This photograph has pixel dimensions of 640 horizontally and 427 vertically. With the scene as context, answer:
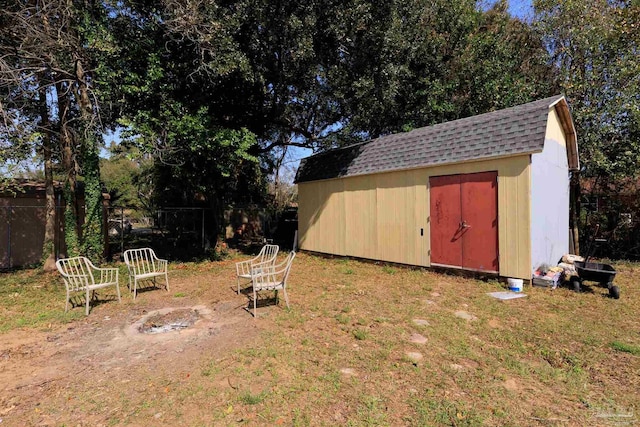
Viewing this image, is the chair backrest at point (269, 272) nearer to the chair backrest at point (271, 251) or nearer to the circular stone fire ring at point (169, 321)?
the chair backrest at point (271, 251)

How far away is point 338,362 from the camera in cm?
350

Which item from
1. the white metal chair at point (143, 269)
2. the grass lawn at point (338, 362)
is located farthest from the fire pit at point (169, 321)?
the white metal chair at point (143, 269)

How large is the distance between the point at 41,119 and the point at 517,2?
15.7 metres

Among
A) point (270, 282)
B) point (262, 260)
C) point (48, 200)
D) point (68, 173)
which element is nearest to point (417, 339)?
point (270, 282)

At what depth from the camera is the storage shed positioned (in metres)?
6.23

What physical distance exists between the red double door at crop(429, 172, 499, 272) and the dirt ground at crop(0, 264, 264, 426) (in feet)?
14.5

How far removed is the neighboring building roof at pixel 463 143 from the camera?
20.2 ft

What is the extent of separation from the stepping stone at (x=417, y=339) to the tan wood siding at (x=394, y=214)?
3319 mm

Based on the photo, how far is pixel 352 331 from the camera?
14.2 feet

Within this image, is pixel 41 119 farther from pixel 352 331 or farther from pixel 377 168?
pixel 352 331

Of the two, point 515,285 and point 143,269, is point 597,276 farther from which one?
point 143,269

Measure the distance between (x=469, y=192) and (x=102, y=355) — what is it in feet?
22.4

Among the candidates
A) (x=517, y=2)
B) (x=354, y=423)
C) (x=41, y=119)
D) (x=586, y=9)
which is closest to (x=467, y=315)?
(x=354, y=423)

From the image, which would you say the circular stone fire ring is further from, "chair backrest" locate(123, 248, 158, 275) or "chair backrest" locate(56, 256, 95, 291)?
"chair backrest" locate(123, 248, 158, 275)
